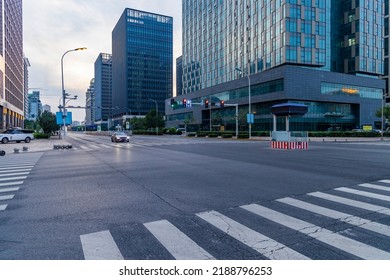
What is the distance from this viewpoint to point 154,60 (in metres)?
143

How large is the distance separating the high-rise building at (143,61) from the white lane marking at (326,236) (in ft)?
442

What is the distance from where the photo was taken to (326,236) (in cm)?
407

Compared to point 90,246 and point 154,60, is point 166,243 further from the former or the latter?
point 154,60

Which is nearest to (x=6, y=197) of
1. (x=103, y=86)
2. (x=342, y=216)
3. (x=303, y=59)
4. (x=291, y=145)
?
(x=342, y=216)

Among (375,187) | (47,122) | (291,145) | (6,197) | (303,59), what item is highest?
(303,59)

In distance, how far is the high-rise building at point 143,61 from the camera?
445 ft

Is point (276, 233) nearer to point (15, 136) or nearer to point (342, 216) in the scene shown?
point (342, 216)

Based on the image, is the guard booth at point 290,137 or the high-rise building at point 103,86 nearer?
the guard booth at point 290,137

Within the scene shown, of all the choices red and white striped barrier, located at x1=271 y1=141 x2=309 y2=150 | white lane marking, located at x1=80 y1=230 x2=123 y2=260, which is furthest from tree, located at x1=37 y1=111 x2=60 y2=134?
white lane marking, located at x1=80 y1=230 x2=123 y2=260

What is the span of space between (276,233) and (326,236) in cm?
78

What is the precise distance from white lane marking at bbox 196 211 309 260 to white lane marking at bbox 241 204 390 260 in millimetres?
712

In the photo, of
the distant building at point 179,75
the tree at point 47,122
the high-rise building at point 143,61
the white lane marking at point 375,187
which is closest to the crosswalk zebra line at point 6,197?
the white lane marking at point 375,187

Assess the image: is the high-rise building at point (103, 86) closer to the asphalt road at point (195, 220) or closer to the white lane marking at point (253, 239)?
the asphalt road at point (195, 220)

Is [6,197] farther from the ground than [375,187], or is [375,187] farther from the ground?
[375,187]
